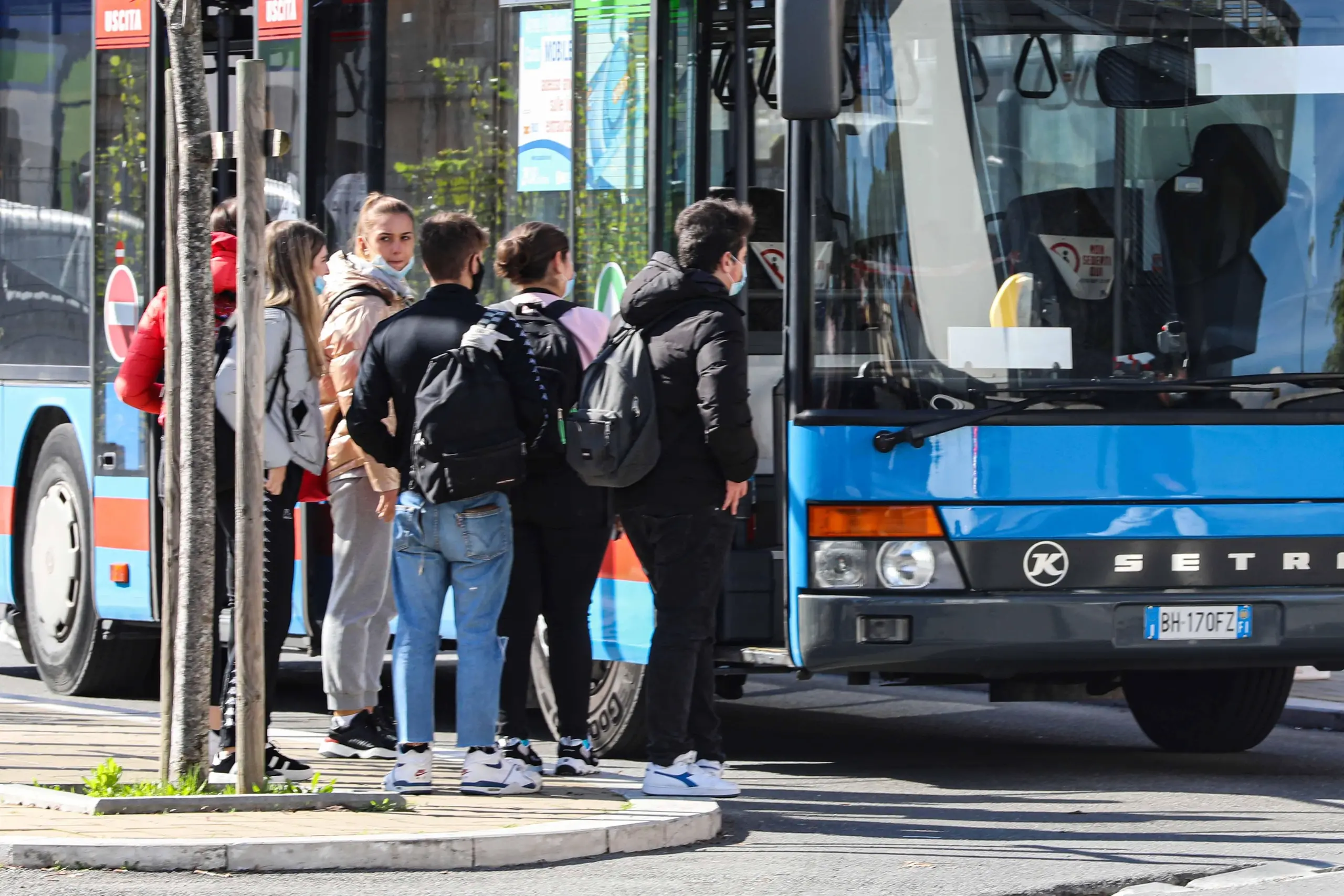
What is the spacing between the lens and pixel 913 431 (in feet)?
25.0

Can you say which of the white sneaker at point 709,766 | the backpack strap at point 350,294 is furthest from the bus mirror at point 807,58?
the white sneaker at point 709,766

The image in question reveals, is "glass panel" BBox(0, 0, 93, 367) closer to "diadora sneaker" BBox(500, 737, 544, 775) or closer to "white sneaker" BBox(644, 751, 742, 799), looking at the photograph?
"diadora sneaker" BBox(500, 737, 544, 775)

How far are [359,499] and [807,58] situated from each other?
2.03 m

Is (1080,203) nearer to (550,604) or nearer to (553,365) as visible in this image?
(553,365)

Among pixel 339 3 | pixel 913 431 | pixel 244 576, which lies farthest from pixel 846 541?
pixel 339 3

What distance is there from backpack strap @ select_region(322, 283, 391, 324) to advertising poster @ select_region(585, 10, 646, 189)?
2.99 feet

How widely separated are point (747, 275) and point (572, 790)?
6.97 ft

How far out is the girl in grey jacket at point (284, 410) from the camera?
728 cm

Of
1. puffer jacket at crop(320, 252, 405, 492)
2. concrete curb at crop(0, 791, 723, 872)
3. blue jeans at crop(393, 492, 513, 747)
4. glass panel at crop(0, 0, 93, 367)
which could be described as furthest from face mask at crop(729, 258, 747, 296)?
glass panel at crop(0, 0, 93, 367)

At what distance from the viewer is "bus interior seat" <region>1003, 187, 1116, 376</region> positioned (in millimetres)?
7738

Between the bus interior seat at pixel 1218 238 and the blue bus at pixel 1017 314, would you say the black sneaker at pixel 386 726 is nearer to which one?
the blue bus at pixel 1017 314

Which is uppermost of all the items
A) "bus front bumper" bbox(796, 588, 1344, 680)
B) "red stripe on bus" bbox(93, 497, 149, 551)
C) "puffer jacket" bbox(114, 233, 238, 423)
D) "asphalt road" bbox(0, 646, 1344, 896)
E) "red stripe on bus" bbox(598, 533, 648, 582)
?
"puffer jacket" bbox(114, 233, 238, 423)

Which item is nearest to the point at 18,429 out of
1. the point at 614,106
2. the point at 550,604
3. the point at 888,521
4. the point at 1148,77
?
the point at 614,106

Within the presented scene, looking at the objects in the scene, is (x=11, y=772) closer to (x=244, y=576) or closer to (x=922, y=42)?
(x=244, y=576)
